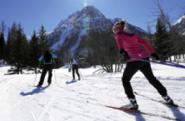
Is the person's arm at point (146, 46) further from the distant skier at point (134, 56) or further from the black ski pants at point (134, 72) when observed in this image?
the black ski pants at point (134, 72)

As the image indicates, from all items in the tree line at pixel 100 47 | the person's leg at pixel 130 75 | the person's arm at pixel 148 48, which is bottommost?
the person's leg at pixel 130 75

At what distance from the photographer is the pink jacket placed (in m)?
6.12

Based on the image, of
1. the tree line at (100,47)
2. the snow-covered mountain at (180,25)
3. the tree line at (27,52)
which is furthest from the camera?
the tree line at (27,52)

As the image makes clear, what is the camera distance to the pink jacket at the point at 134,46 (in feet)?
20.1

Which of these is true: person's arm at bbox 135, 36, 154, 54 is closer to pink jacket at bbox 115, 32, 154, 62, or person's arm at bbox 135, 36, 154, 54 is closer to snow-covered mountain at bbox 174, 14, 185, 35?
pink jacket at bbox 115, 32, 154, 62

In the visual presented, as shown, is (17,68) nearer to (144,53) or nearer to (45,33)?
(45,33)

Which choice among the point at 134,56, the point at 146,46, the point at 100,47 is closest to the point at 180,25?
the point at 100,47

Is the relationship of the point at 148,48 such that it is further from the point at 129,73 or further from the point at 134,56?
the point at 129,73

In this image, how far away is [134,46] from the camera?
6.19 m

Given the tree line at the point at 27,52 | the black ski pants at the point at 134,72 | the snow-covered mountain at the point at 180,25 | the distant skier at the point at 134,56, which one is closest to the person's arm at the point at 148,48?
the distant skier at the point at 134,56

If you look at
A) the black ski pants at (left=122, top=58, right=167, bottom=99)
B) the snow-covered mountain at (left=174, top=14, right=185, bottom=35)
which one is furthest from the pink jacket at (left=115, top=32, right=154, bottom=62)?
the snow-covered mountain at (left=174, top=14, right=185, bottom=35)

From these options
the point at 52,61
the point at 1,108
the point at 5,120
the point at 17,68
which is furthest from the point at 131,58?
the point at 17,68

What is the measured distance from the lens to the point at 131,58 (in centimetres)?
611

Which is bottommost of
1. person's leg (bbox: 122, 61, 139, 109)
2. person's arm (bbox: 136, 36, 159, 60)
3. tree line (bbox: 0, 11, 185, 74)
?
person's leg (bbox: 122, 61, 139, 109)
